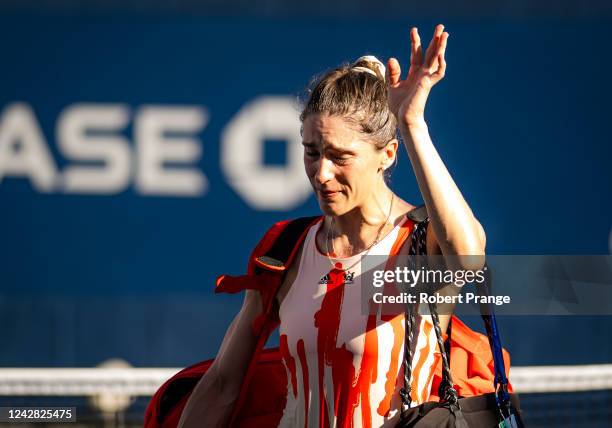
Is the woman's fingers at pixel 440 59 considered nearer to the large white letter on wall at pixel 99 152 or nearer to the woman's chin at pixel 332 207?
the woman's chin at pixel 332 207

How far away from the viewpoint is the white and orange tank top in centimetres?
254

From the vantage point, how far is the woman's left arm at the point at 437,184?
2316 mm

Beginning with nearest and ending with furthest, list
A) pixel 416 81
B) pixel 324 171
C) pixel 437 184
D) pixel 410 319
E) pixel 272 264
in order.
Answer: pixel 437 184 → pixel 416 81 → pixel 410 319 → pixel 324 171 → pixel 272 264

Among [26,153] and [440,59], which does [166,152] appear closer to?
[26,153]

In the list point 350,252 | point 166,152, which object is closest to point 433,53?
point 350,252

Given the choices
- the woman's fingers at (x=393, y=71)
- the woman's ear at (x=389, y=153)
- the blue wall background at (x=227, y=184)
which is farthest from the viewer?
the blue wall background at (x=227, y=184)

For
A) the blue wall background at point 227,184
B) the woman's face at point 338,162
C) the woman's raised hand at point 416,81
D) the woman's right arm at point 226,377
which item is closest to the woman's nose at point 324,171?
the woman's face at point 338,162

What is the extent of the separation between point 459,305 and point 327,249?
43 cm

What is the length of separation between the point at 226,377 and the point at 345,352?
483 mm

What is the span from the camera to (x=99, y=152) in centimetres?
693

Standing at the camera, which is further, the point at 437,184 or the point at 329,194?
the point at 329,194

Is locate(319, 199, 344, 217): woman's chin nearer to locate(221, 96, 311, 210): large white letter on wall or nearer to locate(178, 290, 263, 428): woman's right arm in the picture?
locate(178, 290, 263, 428): woman's right arm

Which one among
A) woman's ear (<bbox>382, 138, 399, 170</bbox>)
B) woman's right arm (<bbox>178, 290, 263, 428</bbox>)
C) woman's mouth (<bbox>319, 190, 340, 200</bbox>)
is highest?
woman's ear (<bbox>382, 138, 399, 170</bbox>)

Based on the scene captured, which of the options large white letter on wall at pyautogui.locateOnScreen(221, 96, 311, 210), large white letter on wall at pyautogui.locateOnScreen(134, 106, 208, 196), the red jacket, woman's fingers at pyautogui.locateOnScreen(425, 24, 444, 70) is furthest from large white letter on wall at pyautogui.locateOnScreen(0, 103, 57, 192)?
woman's fingers at pyautogui.locateOnScreen(425, 24, 444, 70)
